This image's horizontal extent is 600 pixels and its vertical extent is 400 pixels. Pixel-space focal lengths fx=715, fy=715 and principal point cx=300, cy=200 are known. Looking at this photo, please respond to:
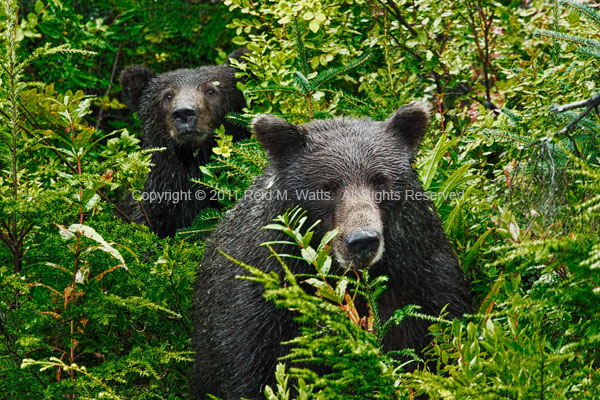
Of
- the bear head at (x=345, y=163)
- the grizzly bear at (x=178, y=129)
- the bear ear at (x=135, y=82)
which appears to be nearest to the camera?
the bear head at (x=345, y=163)

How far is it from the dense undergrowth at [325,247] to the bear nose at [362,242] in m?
0.21

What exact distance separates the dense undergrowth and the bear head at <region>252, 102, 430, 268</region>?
304 millimetres

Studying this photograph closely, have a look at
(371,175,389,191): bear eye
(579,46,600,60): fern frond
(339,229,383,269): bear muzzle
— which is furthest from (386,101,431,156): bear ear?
(579,46,600,60): fern frond

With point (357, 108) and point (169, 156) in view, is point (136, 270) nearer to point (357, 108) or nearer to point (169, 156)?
point (357, 108)

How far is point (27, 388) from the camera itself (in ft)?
11.9

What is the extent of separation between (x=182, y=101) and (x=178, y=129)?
0.91 feet

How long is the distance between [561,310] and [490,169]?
2502 millimetres

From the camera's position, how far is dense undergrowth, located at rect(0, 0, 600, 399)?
104 inches

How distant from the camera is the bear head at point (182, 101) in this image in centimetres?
676

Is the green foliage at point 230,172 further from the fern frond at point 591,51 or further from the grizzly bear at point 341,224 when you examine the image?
the fern frond at point 591,51

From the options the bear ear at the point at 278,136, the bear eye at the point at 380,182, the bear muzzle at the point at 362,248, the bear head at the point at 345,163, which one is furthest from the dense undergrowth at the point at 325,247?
the bear ear at the point at 278,136

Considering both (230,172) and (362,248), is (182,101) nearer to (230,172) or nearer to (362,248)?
(230,172)

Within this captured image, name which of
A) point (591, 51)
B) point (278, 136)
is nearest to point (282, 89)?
point (278, 136)

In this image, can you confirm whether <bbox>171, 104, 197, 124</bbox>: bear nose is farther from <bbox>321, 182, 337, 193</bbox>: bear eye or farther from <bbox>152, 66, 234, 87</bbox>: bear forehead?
<bbox>321, 182, 337, 193</bbox>: bear eye
